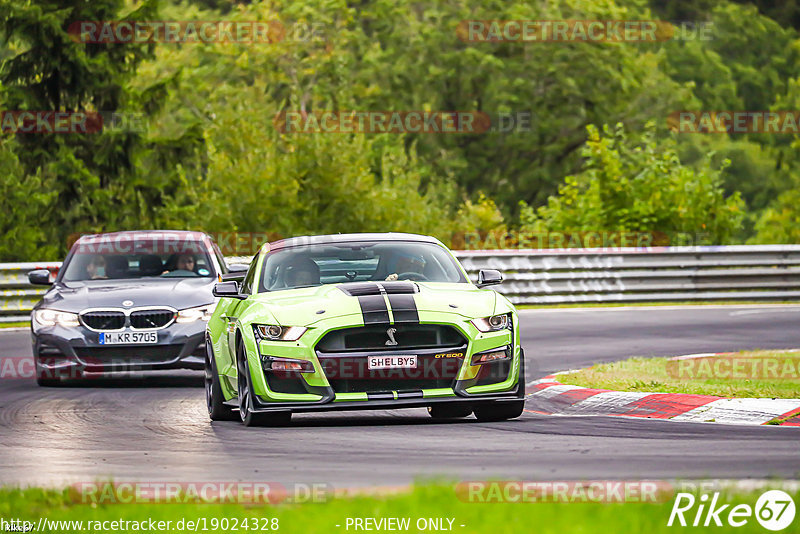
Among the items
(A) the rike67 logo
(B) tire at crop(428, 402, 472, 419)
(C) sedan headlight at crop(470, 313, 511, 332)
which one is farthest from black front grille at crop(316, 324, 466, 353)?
(A) the rike67 logo

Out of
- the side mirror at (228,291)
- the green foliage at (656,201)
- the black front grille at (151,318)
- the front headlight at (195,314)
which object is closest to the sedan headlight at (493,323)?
the side mirror at (228,291)

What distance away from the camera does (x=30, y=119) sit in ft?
124

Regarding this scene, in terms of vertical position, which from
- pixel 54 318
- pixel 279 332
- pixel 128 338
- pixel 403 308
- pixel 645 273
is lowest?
pixel 645 273

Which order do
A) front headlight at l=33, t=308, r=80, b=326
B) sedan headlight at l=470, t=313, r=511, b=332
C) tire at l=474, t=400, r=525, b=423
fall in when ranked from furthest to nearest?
front headlight at l=33, t=308, r=80, b=326, tire at l=474, t=400, r=525, b=423, sedan headlight at l=470, t=313, r=511, b=332

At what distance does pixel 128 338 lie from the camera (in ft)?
50.2

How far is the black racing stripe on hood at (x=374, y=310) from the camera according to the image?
35.5 feet

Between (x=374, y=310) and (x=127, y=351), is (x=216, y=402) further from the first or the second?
(x=127, y=351)

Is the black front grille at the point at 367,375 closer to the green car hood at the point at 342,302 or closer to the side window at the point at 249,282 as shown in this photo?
the green car hood at the point at 342,302

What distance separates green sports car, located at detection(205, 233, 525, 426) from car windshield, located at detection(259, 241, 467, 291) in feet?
0.77

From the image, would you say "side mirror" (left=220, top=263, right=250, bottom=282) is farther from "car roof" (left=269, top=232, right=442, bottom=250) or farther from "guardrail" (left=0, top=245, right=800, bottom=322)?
"guardrail" (left=0, top=245, right=800, bottom=322)

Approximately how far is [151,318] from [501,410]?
5.04 m

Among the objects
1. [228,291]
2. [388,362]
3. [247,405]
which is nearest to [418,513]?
[388,362]

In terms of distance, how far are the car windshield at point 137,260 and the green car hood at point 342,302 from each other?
17.5 feet

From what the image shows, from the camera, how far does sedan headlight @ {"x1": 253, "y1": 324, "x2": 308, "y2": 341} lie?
35.8 feet
